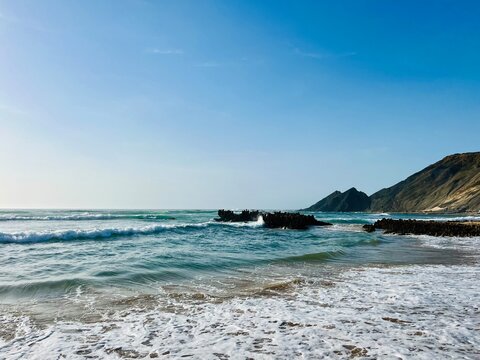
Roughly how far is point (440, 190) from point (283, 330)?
549 ft

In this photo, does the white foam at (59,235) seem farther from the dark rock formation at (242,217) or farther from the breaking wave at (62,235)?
the dark rock formation at (242,217)

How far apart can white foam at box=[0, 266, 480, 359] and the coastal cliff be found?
117 meters

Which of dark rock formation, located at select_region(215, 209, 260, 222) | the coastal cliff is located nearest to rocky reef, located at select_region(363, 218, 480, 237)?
dark rock formation, located at select_region(215, 209, 260, 222)

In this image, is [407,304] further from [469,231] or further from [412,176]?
[412,176]

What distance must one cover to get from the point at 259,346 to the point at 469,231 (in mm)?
33710

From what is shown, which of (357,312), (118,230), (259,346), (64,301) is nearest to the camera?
(259,346)

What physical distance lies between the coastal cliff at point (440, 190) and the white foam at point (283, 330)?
116586mm

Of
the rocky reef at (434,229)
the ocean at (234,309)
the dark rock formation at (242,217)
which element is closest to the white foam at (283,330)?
the ocean at (234,309)

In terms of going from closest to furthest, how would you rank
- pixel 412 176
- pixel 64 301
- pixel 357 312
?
pixel 357 312
pixel 64 301
pixel 412 176

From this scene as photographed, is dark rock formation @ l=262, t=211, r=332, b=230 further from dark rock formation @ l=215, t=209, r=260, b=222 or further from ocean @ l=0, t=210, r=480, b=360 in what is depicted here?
ocean @ l=0, t=210, r=480, b=360

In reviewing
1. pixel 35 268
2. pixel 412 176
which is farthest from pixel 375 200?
pixel 35 268

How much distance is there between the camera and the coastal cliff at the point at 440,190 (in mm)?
120863

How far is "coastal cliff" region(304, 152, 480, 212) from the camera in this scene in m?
121

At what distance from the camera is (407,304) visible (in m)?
8.23
